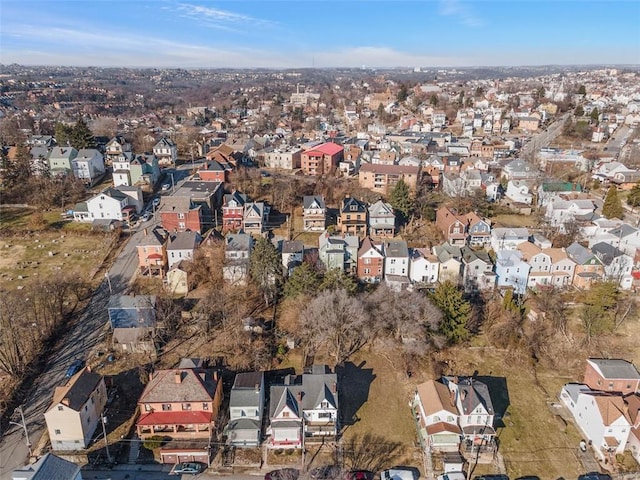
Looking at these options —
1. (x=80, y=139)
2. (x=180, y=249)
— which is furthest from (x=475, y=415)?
(x=80, y=139)

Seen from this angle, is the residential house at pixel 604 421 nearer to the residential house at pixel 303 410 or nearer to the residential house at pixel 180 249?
the residential house at pixel 303 410

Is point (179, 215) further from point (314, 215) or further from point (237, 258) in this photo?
point (314, 215)

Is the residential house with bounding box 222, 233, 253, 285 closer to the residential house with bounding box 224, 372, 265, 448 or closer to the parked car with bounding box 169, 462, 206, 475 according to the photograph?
the residential house with bounding box 224, 372, 265, 448

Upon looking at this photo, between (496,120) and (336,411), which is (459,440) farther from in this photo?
(496,120)

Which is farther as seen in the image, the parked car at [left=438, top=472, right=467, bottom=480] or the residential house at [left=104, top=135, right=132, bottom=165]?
the residential house at [left=104, top=135, right=132, bottom=165]

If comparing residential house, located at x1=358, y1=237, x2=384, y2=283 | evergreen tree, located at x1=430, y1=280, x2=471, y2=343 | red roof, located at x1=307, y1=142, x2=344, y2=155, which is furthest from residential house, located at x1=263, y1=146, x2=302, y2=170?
evergreen tree, located at x1=430, y1=280, x2=471, y2=343
